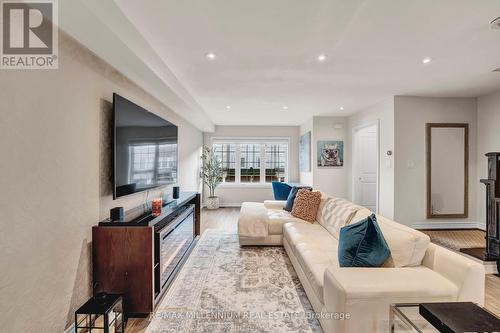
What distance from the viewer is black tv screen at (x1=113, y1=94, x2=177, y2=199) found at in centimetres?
229

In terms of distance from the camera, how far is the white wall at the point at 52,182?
137 cm

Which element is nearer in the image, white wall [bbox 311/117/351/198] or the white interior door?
the white interior door

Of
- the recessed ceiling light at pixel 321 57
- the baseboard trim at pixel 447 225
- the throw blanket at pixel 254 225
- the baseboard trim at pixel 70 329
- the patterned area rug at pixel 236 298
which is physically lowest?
the patterned area rug at pixel 236 298

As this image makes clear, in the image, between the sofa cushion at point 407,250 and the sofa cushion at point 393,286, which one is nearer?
the sofa cushion at point 393,286

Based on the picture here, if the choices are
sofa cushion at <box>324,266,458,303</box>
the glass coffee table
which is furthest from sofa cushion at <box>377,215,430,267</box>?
the glass coffee table

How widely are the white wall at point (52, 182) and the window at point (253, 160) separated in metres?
5.15

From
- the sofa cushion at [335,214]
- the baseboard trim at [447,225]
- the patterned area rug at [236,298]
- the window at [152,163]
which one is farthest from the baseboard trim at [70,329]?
the baseboard trim at [447,225]

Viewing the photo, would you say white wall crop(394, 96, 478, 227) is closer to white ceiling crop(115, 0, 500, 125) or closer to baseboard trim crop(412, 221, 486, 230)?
baseboard trim crop(412, 221, 486, 230)

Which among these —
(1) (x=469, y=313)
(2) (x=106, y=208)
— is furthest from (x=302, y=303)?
(2) (x=106, y=208)

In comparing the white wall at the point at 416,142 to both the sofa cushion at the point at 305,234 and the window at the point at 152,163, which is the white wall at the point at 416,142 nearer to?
the sofa cushion at the point at 305,234

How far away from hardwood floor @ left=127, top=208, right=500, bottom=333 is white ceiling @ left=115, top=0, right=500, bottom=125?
96.2 inches

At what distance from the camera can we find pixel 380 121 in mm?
4855

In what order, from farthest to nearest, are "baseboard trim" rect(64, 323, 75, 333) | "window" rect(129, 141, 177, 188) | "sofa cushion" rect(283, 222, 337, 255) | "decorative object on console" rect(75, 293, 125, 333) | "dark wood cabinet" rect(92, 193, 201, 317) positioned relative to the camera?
"sofa cushion" rect(283, 222, 337, 255)
"window" rect(129, 141, 177, 188)
"dark wood cabinet" rect(92, 193, 201, 317)
"baseboard trim" rect(64, 323, 75, 333)
"decorative object on console" rect(75, 293, 125, 333)

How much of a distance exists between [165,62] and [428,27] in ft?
8.66
